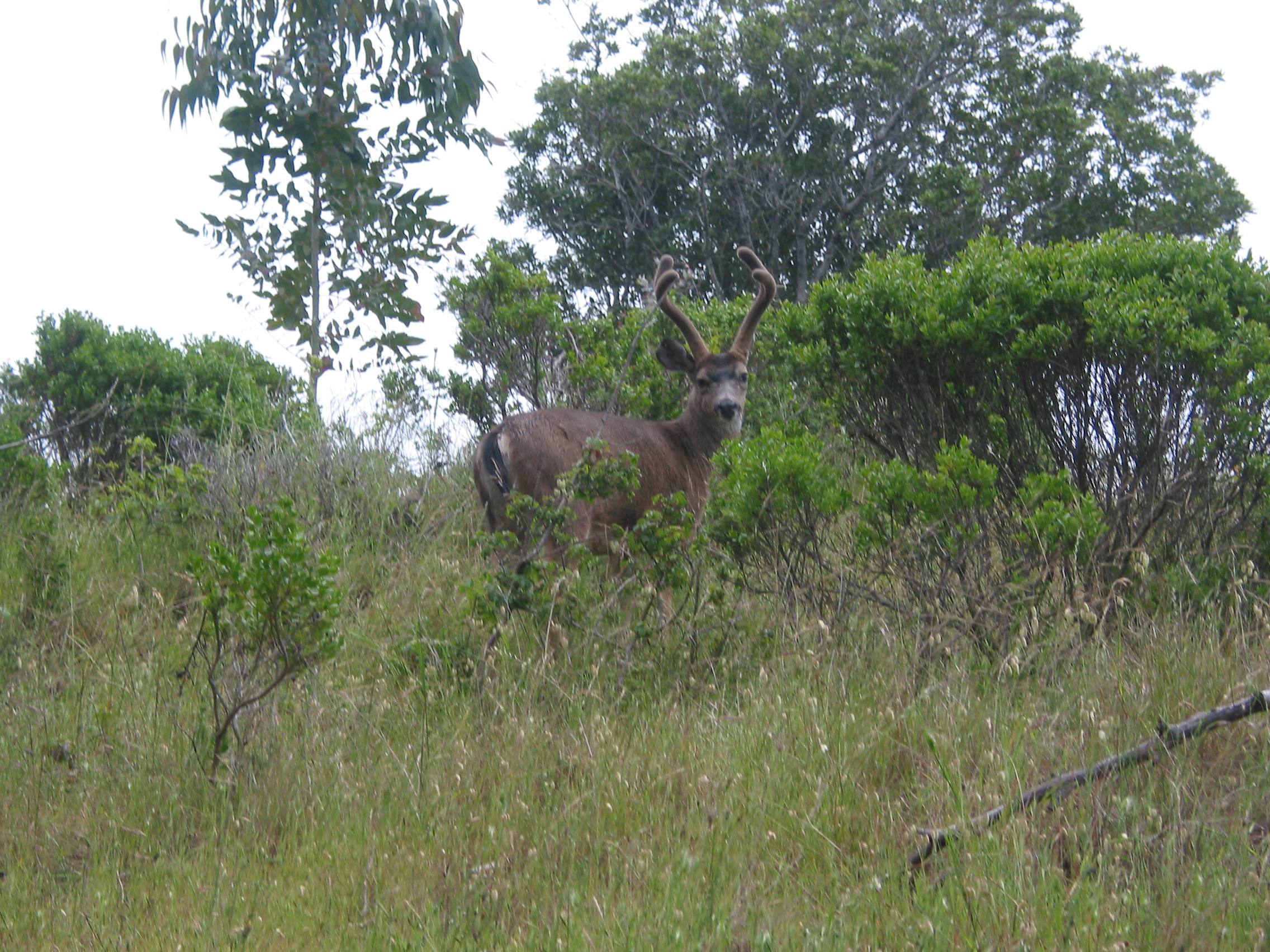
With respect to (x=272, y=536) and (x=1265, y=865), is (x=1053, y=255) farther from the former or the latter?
(x=272, y=536)

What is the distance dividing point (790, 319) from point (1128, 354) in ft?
6.26

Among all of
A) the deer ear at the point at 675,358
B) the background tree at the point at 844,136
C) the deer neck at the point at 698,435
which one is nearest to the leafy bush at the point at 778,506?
the deer neck at the point at 698,435

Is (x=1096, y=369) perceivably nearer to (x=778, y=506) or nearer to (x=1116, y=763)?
(x=778, y=506)

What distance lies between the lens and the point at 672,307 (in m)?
9.05

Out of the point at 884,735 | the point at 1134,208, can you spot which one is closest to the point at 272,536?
the point at 884,735

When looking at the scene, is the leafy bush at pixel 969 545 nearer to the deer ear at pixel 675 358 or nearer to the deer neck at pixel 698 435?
the deer neck at pixel 698 435

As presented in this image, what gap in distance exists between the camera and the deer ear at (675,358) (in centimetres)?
913

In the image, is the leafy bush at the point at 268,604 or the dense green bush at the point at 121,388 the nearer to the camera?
the leafy bush at the point at 268,604

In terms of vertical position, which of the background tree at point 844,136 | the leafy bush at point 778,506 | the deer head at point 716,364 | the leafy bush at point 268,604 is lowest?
the leafy bush at point 268,604

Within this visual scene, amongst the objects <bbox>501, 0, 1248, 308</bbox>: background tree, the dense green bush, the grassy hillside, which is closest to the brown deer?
the grassy hillside

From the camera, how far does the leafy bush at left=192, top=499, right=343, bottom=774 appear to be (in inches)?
173

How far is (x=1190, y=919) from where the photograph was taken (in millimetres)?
3102

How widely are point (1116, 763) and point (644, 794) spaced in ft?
5.06

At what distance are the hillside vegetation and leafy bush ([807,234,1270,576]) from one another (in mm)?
22
